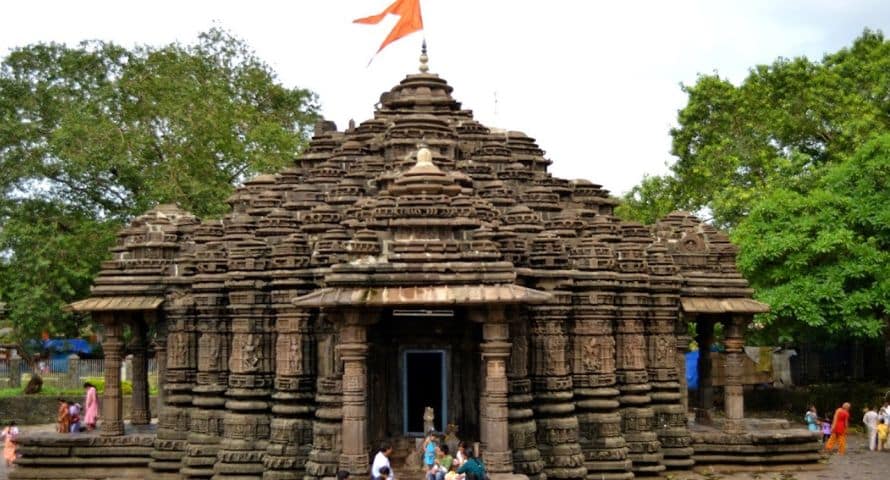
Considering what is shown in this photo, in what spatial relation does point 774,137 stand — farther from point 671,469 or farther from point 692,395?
point 671,469

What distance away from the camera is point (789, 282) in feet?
88.5

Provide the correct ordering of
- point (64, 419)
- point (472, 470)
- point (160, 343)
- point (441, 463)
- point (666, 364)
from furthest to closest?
point (64, 419) → point (160, 343) → point (666, 364) → point (441, 463) → point (472, 470)

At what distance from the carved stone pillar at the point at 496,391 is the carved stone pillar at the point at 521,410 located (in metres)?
0.96

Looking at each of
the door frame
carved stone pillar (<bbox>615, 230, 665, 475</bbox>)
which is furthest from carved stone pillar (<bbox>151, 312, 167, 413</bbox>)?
carved stone pillar (<bbox>615, 230, 665, 475</bbox>)

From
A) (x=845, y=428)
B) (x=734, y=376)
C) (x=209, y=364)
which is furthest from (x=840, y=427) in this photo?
(x=209, y=364)

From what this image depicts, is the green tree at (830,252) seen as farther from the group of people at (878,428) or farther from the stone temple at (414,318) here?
the stone temple at (414,318)

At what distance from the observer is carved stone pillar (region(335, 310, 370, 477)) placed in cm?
1556

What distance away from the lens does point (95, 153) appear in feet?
110

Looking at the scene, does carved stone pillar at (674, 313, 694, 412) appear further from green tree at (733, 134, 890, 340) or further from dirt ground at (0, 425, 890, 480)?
green tree at (733, 134, 890, 340)

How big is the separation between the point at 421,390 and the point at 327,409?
146 cm

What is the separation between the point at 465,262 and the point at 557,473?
13.6 feet

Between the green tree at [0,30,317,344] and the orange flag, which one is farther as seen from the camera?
the green tree at [0,30,317,344]

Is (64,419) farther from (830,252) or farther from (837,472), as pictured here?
(830,252)

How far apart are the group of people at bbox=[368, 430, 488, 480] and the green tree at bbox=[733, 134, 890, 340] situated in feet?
42.8
